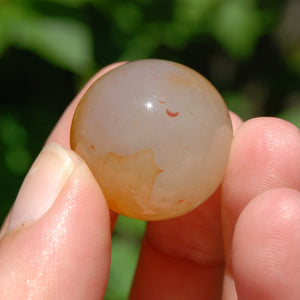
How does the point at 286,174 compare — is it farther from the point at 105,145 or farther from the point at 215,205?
the point at 105,145

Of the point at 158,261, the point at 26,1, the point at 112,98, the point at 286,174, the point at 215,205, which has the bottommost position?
the point at 158,261

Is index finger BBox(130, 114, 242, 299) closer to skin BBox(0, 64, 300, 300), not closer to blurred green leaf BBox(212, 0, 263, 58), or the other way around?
skin BBox(0, 64, 300, 300)

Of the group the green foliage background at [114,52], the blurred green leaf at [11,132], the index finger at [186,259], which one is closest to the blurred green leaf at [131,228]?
the green foliage background at [114,52]

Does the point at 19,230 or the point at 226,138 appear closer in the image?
the point at 19,230

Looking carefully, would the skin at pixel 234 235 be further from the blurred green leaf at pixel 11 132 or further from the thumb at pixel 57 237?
the blurred green leaf at pixel 11 132

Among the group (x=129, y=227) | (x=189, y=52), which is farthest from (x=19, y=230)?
(x=189, y=52)

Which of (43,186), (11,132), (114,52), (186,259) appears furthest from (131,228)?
(43,186)
